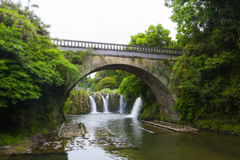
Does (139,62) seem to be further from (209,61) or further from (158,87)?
(209,61)

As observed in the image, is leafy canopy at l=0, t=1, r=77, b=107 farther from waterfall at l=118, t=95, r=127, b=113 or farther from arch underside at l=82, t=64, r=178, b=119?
waterfall at l=118, t=95, r=127, b=113

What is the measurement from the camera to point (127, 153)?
21.0 feet

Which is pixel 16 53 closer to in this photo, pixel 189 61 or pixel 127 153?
pixel 127 153

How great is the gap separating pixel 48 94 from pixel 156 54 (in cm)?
916

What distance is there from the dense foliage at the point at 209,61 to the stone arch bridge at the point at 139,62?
155 centimetres

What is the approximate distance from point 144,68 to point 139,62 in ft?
2.10

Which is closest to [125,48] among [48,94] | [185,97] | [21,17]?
[185,97]

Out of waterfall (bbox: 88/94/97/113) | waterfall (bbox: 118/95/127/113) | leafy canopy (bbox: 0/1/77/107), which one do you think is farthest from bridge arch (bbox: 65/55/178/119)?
waterfall (bbox: 88/94/97/113)

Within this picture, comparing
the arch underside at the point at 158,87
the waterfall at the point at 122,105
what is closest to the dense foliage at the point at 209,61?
the arch underside at the point at 158,87

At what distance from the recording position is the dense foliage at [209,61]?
9.71 meters

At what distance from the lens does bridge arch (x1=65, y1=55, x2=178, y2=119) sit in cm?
1307

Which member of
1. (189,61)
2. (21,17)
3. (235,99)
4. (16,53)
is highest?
(21,17)

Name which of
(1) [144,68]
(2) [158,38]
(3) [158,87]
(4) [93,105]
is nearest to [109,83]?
(4) [93,105]

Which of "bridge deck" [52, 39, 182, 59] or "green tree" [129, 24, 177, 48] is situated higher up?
"green tree" [129, 24, 177, 48]
